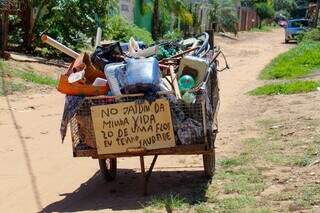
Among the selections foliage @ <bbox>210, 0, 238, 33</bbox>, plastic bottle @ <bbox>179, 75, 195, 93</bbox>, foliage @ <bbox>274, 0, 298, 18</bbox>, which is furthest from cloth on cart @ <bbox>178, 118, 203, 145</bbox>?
foliage @ <bbox>274, 0, 298, 18</bbox>

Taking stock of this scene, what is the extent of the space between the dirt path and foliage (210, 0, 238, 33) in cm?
3338

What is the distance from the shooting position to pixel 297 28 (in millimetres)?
39219

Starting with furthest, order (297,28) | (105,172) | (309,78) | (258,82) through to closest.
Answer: (297,28), (258,82), (309,78), (105,172)

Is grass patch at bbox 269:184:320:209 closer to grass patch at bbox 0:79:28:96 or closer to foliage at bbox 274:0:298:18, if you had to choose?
grass patch at bbox 0:79:28:96

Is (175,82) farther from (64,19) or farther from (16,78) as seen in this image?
(64,19)

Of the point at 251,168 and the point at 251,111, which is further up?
the point at 251,168

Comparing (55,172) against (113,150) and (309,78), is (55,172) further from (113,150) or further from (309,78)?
(309,78)

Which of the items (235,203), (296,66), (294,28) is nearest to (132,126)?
(235,203)

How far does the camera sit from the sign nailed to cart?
19.0ft

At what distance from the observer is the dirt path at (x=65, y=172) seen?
6141 millimetres

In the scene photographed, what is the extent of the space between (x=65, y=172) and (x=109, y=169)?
25.8 inches

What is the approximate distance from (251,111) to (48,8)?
1083cm

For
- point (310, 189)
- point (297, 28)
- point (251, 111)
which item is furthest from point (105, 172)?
point (297, 28)

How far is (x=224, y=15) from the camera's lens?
45.7m
